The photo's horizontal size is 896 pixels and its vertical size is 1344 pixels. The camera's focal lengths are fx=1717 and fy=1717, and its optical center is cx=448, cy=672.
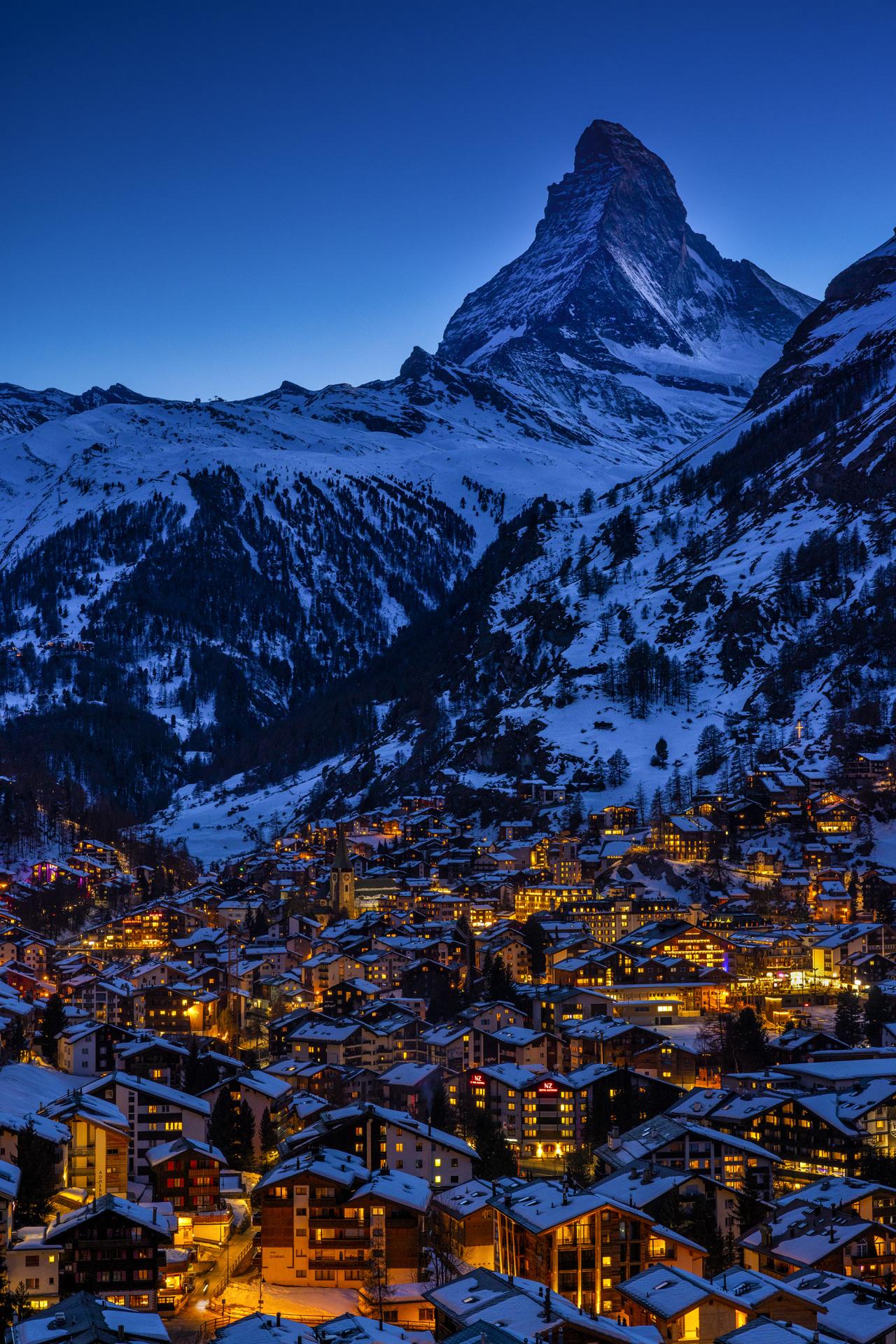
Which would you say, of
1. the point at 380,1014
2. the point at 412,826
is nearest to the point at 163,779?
the point at 412,826

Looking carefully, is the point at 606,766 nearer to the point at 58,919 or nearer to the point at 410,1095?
the point at 58,919

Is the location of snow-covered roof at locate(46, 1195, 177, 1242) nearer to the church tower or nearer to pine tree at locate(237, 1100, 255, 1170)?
pine tree at locate(237, 1100, 255, 1170)

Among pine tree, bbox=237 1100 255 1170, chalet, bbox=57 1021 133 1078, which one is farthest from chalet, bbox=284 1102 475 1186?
chalet, bbox=57 1021 133 1078

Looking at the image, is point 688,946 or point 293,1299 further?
point 688,946

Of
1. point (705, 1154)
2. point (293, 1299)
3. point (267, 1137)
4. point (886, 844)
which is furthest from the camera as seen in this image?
point (886, 844)

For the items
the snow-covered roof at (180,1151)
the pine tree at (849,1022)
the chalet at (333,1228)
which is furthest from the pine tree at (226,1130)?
the pine tree at (849,1022)

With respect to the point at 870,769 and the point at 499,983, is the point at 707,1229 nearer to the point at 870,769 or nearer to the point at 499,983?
the point at 499,983

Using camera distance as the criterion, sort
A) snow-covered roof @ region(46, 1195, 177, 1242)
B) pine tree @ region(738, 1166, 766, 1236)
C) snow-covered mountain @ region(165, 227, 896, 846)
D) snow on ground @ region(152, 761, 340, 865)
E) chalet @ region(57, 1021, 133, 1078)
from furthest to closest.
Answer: snow on ground @ region(152, 761, 340, 865)
snow-covered mountain @ region(165, 227, 896, 846)
chalet @ region(57, 1021, 133, 1078)
pine tree @ region(738, 1166, 766, 1236)
snow-covered roof @ region(46, 1195, 177, 1242)

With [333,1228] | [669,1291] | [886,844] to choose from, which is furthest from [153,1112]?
[886,844]
